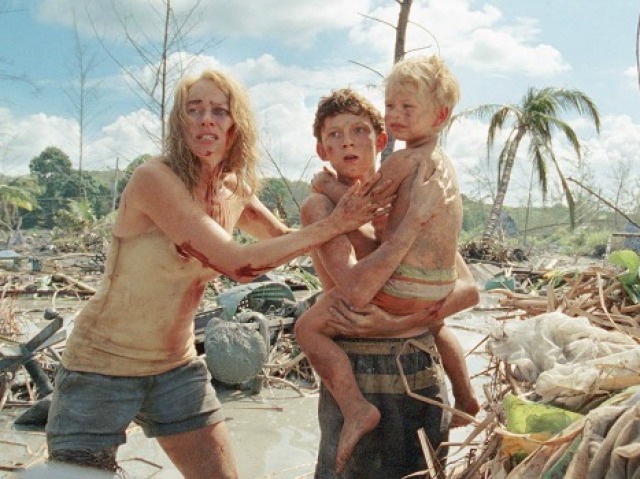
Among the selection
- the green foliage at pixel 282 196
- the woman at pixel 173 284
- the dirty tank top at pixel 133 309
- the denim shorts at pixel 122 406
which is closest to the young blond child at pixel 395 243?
the woman at pixel 173 284

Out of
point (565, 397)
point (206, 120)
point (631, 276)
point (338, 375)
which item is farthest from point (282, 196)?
point (565, 397)

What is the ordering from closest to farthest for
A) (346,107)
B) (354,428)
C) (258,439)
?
(354,428), (346,107), (258,439)

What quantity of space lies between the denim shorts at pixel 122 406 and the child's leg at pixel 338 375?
65cm

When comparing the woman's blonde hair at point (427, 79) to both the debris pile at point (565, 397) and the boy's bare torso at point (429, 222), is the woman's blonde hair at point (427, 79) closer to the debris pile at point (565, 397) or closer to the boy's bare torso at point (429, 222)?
the boy's bare torso at point (429, 222)

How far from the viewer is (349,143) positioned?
2.17 metres

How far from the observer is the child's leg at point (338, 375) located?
1948 mm

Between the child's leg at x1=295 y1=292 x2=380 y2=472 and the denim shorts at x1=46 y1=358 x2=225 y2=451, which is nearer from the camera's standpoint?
the child's leg at x1=295 y1=292 x2=380 y2=472

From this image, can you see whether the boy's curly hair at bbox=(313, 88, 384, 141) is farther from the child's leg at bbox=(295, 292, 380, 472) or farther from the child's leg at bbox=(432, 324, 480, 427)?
the child's leg at bbox=(432, 324, 480, 427)

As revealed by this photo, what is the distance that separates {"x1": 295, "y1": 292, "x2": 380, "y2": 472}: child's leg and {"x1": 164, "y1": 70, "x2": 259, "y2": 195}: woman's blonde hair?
694mm

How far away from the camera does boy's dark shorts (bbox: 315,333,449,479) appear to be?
81.1 inches

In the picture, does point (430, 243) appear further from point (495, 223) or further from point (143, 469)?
point (495, 223)

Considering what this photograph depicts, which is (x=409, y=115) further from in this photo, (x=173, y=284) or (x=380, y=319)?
(x=173, y=284)

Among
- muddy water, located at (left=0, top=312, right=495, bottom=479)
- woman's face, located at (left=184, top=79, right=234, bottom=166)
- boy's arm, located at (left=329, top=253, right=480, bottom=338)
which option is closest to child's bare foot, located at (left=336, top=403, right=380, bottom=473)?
boy's arm, located at (left=329, top=253, right=480, bottom=338)

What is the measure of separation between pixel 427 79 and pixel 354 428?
43.9 inches
